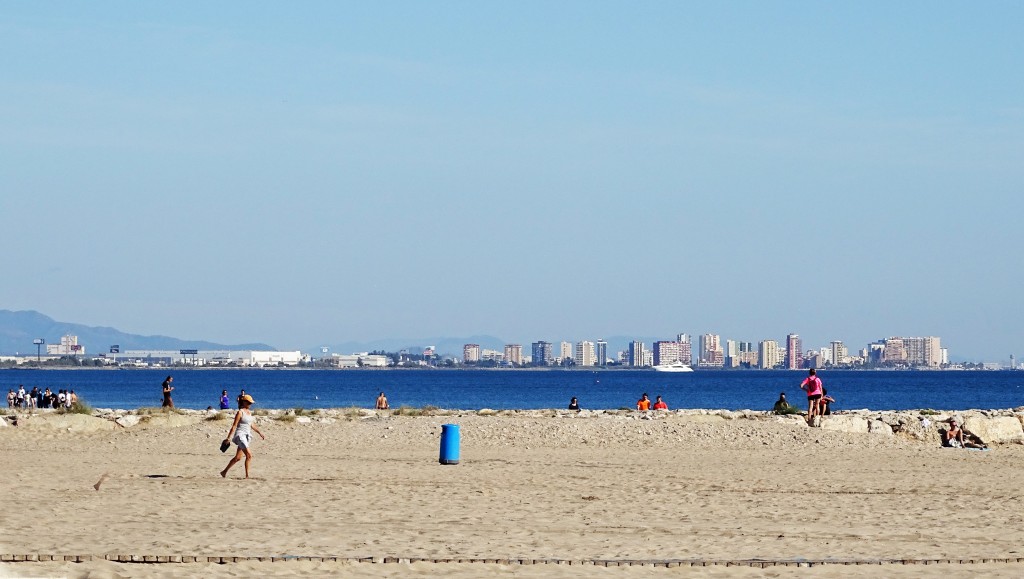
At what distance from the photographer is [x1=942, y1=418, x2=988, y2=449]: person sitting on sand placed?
28.3 m

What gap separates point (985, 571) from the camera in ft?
37.3

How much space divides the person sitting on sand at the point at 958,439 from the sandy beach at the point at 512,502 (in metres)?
0.92

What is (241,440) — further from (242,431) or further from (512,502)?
(512,502)

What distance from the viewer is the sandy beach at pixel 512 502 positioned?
11.7m

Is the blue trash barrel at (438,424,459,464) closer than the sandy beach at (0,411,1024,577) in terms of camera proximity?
No

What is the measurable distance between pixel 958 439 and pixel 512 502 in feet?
51.6

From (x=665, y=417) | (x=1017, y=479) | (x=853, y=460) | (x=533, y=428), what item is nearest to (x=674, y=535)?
(x=1017, y=479)

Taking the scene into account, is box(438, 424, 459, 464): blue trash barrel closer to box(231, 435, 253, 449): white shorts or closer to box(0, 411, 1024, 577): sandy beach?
box(0, 411, 1024, 577): sandy beach

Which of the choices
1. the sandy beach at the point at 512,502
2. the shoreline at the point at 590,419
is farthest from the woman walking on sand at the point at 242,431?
the shoreline at the point at 590,419

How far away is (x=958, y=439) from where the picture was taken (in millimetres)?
28781

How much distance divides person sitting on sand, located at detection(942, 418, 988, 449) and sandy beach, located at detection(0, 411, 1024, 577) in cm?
92

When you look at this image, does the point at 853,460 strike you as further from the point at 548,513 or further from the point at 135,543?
the point at 135,543

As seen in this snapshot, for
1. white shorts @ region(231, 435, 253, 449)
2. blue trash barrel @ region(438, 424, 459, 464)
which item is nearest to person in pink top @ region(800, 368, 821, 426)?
blue trash barrel @ region(438, 424, 459, 464)

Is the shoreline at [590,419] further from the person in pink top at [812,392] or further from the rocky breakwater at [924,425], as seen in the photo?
the person in pink top at [812,392]
